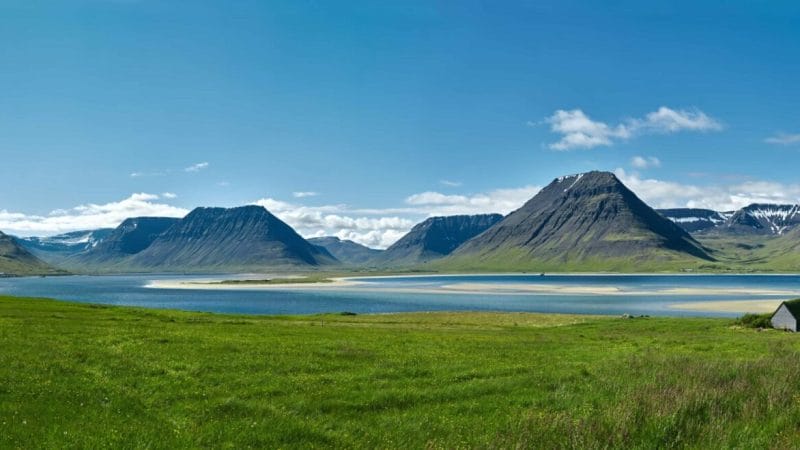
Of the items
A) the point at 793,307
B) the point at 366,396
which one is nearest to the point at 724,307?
the point at 793,307

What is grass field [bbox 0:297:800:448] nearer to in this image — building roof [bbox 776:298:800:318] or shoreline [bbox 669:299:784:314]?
building roof [bbox 776:298:800:318]

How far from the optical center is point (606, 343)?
54656mm

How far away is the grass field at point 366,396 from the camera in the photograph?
21.0 metres

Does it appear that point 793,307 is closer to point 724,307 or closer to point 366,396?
point 366,396

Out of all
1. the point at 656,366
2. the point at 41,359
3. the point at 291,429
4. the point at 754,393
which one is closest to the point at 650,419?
the point at 754,393

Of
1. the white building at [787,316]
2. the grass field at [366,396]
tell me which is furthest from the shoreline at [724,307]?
the grass field at [366,396]

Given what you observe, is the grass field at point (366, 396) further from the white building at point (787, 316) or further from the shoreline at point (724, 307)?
the shoreline at point (724, 307)

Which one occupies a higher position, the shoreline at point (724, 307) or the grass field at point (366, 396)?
the grass field at point (366, 396)

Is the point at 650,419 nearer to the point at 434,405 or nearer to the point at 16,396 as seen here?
the point at 434,405

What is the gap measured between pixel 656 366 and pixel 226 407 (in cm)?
2556

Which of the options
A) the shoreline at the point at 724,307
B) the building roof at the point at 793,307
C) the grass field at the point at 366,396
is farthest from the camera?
the shoreline at the point at 724,307

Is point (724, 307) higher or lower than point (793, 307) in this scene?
lower

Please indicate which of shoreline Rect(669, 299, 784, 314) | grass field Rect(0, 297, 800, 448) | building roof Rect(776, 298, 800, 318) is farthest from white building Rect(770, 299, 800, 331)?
shoreline Rect(669, 299, 784, 314)

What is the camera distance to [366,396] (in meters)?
26.7
